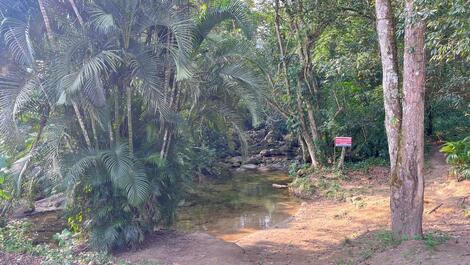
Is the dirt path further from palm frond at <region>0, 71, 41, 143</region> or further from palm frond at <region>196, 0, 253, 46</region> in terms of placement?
palm frond at <region>0, 71, 41, 143</region>

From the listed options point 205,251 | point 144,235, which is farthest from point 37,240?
point 205,251

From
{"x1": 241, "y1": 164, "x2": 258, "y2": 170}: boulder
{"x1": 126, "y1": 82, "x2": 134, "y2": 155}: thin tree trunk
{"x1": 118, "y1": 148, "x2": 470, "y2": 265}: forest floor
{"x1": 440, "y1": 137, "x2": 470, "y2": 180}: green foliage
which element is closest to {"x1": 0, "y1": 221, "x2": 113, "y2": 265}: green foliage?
{"x1": 118, "y1": 148, "x2": 470, "y2": 265}: forest floor

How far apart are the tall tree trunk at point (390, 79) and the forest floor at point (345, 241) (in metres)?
1.17

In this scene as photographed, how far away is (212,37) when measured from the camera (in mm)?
8477

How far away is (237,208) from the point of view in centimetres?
1299

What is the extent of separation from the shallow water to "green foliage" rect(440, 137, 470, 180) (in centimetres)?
396

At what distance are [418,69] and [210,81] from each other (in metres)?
3.56

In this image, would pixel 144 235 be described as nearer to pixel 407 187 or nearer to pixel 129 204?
pixel 129 204

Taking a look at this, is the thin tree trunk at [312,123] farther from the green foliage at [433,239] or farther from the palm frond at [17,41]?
the palm frond at [17,41]

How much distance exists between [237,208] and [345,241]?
5.36 m

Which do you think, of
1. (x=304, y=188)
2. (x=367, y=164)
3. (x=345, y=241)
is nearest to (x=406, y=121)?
(x=345, y=241)

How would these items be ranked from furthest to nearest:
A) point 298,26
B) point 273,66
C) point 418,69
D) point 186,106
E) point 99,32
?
point 273,66, point 298,26, point 186,106, point 99,32, point 418,69

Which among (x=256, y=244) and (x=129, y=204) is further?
(x=256, y=244)

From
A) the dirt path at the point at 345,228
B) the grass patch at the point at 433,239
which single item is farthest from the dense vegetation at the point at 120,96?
the grass patch at the point at 433,239
